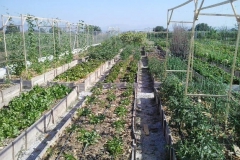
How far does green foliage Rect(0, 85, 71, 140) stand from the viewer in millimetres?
5298

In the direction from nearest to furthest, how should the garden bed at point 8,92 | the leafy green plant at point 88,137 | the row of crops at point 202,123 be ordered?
the row of crops at point 202,123 → the leafy green plant at point 88,137 → the garden bed at point 8,92

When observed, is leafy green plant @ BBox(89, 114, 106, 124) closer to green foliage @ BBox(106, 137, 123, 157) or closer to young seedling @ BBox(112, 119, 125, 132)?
young seedling @ BBox(112, 119, 125, 132)

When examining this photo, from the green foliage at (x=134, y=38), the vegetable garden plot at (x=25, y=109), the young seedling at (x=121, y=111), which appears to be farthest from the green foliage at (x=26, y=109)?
the green foliage at (x=134, y=38)

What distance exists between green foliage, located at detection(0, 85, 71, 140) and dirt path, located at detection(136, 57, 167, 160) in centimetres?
244

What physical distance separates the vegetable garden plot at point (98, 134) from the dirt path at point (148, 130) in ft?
1.01

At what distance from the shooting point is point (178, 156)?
4.07m

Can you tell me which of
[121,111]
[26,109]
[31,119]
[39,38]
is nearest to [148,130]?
[121,111]

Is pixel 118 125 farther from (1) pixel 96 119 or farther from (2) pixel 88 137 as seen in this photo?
(2) pixel 88 137

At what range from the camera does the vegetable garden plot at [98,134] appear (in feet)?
15.6

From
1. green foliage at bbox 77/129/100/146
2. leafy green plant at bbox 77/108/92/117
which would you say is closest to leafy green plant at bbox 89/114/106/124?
leafy green plant at bbox 77/108/92/117

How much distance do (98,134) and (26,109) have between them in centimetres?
227

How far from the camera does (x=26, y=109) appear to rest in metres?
6.56

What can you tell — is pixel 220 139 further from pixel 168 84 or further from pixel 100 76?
pixel 100 76

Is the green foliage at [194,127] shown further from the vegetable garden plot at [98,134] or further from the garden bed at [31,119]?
the garden bed at [31,119]
